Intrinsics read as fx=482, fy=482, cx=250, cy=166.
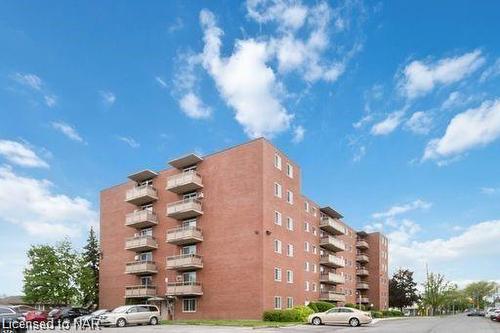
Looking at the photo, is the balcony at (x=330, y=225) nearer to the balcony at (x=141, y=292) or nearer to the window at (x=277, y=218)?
the window at (x=277, y=218)

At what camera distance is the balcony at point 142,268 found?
51.6 m

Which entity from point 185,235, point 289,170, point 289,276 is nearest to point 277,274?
point 289,276

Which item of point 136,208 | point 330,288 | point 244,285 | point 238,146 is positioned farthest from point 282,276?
point 330,288

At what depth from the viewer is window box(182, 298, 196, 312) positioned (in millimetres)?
47256

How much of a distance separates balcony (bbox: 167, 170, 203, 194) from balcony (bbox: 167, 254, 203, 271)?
Result: 6.97m

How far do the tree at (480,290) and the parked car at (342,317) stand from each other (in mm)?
153026

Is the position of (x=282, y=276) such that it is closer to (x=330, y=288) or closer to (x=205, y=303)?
(x=205, y=303)

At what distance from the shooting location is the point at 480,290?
573 ft

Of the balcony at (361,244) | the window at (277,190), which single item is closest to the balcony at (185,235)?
the window at (277,190)

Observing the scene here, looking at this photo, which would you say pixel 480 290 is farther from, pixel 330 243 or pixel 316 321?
pixel 316 321

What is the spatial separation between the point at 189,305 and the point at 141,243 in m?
9.31

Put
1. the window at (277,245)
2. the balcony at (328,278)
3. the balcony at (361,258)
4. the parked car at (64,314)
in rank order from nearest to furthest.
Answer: the parked car at (64,314) → the window at (277,245) → the balcony at (328,278) → the balcony at (361,258)

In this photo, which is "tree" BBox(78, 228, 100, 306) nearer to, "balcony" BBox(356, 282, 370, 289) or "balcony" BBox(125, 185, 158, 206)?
"balcony" BBox(125, 185, 158, 206)

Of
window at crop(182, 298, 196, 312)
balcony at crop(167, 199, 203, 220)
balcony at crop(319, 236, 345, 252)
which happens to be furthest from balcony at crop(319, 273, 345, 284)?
balcony at crop(167, 199, 203, 220)
